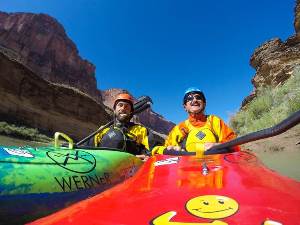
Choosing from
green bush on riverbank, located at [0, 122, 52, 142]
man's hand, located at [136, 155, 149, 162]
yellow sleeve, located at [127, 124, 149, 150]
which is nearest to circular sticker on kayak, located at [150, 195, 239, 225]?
man's hand, located at [136, 155, 149, 162]

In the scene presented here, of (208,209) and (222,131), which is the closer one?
(208,209)

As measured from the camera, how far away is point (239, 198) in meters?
1.86

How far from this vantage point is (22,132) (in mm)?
24438

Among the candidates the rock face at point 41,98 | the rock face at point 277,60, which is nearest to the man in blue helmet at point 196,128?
the rock face at point 277,60

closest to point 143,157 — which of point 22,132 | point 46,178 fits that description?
point 46,178

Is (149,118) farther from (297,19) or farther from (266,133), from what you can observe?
(266,133)

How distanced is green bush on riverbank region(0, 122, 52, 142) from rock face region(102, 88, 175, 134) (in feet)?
259

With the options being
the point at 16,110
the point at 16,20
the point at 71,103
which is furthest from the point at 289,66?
the point at 16,20

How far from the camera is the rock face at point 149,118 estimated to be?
109512mm

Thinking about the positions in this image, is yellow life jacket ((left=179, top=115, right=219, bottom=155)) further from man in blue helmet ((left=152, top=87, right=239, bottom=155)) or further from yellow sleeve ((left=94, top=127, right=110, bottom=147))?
yellow sleeve ((left=94, top=127, right=110, bottom=147))

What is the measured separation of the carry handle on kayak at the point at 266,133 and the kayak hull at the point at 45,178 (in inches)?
54.3

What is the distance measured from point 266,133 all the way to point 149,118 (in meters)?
113

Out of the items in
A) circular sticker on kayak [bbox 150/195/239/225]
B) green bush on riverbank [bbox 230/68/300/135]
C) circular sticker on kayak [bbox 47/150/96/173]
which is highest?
green bush on riverbank [bbox 230/68/300/135]

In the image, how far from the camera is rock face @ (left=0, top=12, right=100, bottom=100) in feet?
229
